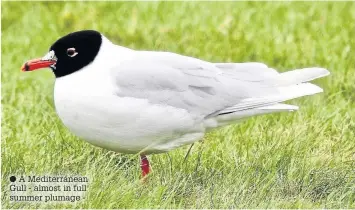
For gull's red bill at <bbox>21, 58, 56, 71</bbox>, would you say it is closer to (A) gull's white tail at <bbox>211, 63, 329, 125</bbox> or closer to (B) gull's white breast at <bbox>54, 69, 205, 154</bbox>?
(B) gull's white breast at <bbox>54, 69, 205, 154</bbox>

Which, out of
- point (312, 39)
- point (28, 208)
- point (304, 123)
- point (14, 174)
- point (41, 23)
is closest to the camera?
point (28, 208)

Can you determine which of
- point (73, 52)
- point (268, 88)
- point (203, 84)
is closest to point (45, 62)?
point (73, 52)

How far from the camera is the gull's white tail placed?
4977 mm

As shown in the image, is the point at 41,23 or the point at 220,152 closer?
the point at 220,152

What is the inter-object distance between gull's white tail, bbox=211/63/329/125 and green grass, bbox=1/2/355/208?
0.35 metres

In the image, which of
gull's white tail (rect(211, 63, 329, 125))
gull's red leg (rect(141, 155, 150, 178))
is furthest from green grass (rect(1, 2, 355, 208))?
gull's white tail (rect(211, 63, 329, 125))

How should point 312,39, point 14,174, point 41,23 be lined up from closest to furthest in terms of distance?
point 14,174 → point 312,39 → point 41,23

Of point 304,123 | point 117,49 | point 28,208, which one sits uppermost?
point 117,49

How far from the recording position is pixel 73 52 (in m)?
4.93

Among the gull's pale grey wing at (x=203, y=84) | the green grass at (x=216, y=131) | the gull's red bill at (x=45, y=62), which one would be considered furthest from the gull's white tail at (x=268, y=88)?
the gull's red bill at (x=45, y=62)

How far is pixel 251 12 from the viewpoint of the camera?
766cm

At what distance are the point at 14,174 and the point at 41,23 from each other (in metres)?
2.89

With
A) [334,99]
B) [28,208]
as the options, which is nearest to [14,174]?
[28,208]

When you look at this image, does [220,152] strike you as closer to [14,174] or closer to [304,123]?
[304,123]
